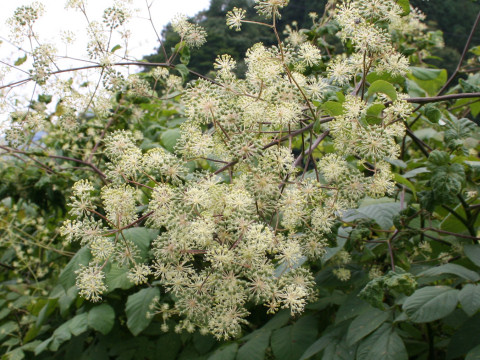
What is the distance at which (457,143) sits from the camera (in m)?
1.74

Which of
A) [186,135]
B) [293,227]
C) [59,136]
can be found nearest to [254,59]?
[186,135]

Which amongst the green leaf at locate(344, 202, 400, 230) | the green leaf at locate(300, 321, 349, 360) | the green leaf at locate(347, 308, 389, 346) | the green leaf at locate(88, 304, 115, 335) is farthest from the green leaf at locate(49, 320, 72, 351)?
the green leaf at locate(344, 202, 400, 230)

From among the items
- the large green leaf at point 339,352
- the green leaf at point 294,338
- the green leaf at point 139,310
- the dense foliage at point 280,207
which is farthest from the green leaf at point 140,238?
the large green leaf at point 339,352

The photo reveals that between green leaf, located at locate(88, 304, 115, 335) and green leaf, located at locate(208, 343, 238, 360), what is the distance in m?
0.57

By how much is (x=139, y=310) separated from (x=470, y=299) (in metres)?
1.41

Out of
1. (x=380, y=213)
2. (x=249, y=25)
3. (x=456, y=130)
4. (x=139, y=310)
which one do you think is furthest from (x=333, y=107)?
(x=139, y=310)

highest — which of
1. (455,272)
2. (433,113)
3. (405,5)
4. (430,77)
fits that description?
(405,5)

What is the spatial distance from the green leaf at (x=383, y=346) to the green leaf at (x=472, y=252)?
0.43 metres

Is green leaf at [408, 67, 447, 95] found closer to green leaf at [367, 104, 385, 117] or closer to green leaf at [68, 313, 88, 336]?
green leaf at [367, 104, 385, 117]

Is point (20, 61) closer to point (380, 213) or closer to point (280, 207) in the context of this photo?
point (280, 207)

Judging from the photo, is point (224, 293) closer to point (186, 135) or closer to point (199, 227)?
point (199, 227)

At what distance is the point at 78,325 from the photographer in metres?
2.14

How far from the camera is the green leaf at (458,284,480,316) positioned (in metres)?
1.41

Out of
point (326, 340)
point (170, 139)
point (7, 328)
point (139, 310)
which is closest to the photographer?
point (326, 340)
